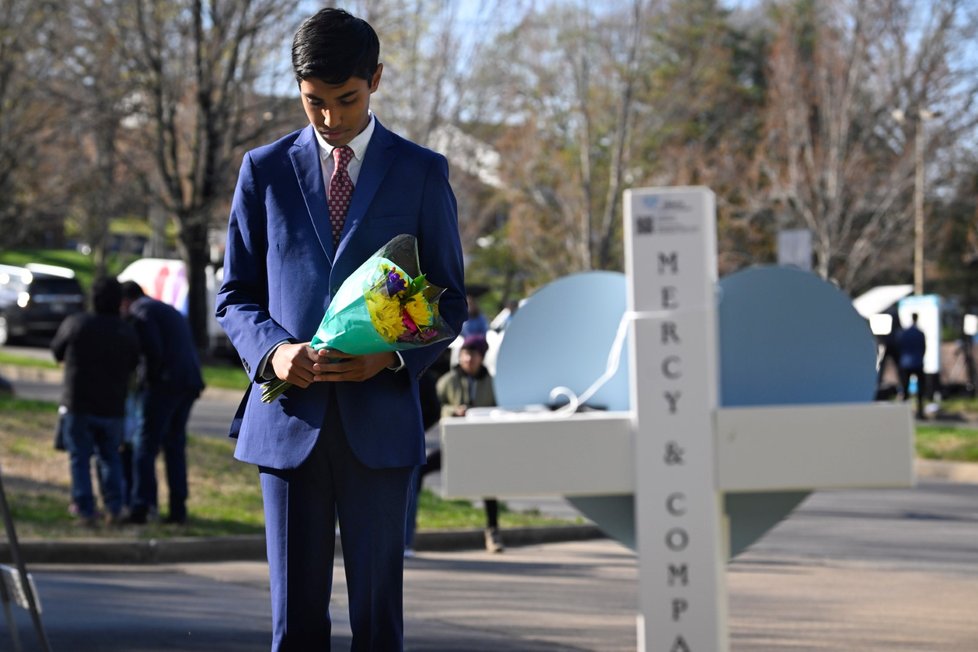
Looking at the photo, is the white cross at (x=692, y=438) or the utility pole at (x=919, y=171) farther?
the utility pole at (x=919, y=171)

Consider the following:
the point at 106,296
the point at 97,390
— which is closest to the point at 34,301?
the point at 106,296

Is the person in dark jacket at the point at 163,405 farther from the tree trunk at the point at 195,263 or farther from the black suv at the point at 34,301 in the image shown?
the black suv at the point at 34,301

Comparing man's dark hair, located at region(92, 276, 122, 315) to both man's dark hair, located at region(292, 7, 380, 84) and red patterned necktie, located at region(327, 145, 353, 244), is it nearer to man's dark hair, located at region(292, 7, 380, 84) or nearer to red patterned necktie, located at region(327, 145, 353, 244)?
red patterned necktie, located at region(327, 145, 353, 244)

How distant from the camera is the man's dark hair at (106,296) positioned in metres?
13.3

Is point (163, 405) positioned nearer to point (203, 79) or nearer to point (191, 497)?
point (191, 497)

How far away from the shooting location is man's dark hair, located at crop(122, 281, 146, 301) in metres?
13.8

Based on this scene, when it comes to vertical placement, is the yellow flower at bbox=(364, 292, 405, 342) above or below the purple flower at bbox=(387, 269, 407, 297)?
below

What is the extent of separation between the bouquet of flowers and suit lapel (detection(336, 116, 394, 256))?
0.35 m

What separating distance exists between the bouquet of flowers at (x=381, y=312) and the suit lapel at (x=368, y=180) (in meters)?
0.35

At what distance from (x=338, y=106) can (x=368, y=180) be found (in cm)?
21

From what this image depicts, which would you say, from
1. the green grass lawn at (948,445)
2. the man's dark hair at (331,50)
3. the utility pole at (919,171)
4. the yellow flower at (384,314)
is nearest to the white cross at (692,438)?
the yellow flower at (384,314)

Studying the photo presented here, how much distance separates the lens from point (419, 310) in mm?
3750

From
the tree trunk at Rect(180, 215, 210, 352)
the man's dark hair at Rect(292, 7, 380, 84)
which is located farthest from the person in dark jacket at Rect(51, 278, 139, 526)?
the tree trunk at Rect(180, 215, 210, 352)

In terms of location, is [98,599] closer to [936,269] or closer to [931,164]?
[931,164]
